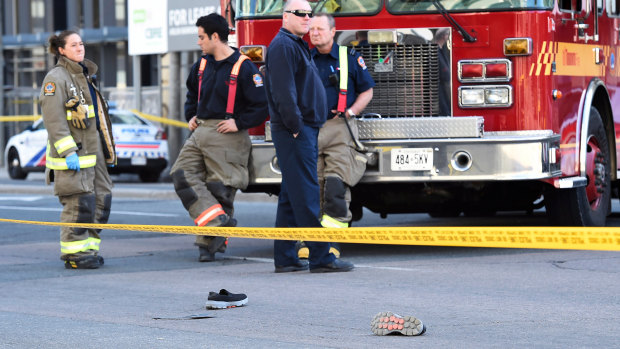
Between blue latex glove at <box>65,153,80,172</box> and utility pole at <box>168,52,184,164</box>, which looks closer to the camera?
blue latex glove at <box>65,153,80,172</box>

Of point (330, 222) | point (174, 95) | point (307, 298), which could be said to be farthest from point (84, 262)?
point (174, 95)

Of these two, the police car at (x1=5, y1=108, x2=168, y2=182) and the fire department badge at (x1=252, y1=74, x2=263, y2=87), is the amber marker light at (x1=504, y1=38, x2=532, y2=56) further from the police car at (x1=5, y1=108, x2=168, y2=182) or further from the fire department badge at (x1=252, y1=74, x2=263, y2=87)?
the police car at (x1=5, y1=108, x2=168, y2=182)

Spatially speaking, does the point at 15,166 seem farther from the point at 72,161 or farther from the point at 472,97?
the point at 472,97

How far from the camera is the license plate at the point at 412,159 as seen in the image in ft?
33.5

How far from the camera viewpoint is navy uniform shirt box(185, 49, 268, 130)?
10.6m

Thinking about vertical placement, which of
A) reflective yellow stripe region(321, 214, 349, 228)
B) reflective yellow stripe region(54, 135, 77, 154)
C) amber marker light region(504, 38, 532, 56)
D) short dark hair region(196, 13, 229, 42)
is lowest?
reflective yellow stripe region(321, 214, 349, 228)

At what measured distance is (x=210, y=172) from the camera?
10789 millimetres

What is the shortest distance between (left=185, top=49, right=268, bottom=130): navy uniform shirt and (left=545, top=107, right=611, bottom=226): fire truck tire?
237 cm

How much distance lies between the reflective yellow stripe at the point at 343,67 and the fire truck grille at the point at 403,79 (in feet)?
1.32

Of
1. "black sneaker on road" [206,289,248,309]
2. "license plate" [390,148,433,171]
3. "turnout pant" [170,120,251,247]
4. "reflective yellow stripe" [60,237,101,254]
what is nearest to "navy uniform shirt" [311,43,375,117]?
"license plate" [390,148,433,171]

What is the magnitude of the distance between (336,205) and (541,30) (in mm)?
1986

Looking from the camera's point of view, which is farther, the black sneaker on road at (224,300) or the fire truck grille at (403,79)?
the fire truck grille at (403,79)

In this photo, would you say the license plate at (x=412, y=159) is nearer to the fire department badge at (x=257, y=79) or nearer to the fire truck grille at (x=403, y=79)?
the fire truck grille at (x=403, y=79)

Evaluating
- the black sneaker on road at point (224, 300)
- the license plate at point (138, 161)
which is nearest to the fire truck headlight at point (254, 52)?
the black sneaker on road at point (224, 300)
